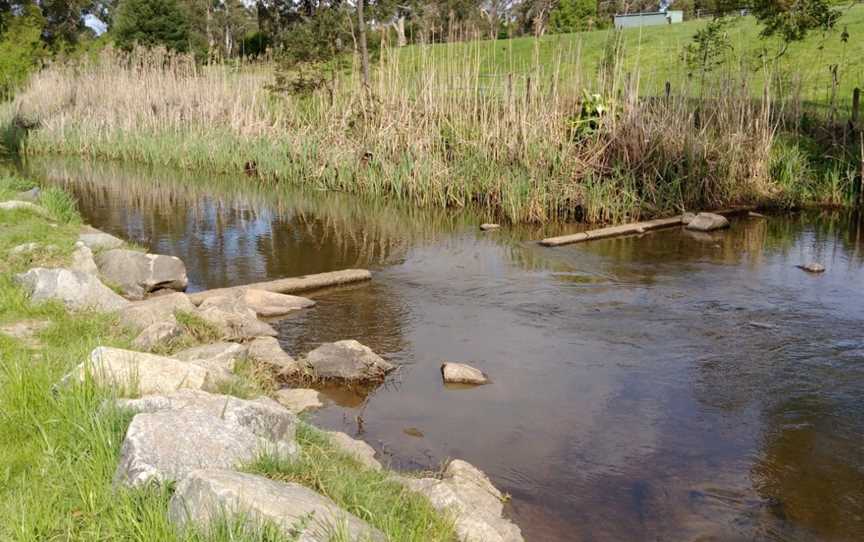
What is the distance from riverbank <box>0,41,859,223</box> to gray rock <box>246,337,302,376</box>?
258 inches

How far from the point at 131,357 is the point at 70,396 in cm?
47

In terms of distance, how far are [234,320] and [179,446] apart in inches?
153

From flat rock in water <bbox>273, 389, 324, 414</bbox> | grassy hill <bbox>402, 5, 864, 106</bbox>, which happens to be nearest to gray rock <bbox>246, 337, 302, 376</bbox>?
flat rock in water <bbox>273, 389, 324, 414</bbox>

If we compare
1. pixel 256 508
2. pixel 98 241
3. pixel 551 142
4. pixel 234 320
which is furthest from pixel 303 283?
pixel 256 508

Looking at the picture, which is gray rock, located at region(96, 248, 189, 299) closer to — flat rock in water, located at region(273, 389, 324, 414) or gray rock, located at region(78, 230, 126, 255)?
gray rock, located at region(78, 230, 126, 255)

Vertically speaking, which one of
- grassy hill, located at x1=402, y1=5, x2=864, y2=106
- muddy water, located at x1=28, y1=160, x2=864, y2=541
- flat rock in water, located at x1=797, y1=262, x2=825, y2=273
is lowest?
muddy water, located at x1=28, y1=160, x2=864, y2=541

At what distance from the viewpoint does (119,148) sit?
19.7 meters

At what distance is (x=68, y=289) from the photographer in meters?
6.30

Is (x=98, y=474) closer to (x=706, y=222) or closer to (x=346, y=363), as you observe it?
(x=346, y=363)

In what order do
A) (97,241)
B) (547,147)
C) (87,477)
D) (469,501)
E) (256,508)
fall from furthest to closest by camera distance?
1. (547,147)
2. (97,241)
3. (469,501)
4. (87,477)
5. (256,508)

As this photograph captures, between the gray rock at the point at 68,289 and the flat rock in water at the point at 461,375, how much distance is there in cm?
255

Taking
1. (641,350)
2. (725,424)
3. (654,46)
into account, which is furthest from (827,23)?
(654,46)

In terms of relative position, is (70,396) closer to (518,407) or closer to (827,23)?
(518,407)

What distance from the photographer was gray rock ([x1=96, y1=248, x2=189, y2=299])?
8289mm
